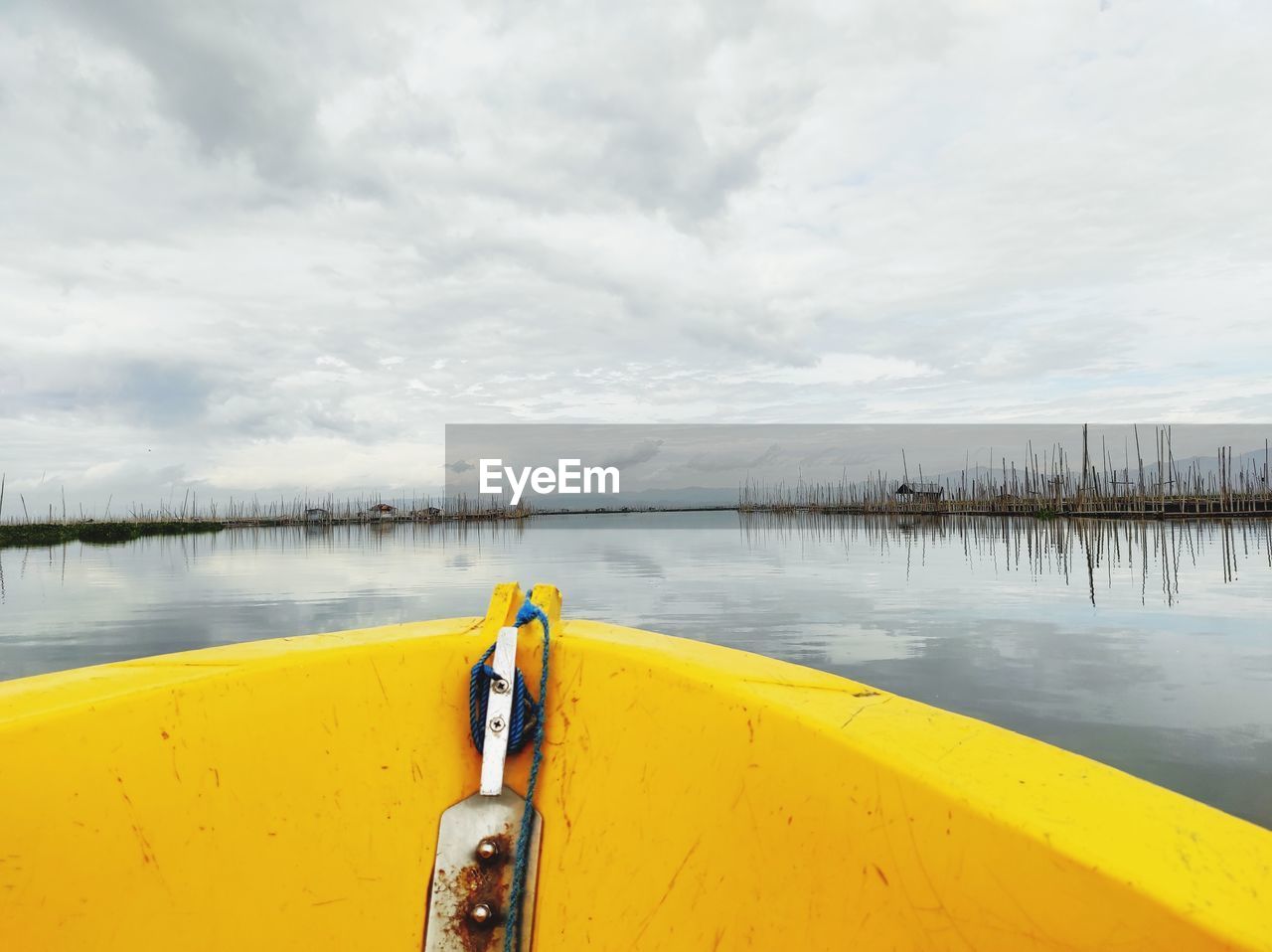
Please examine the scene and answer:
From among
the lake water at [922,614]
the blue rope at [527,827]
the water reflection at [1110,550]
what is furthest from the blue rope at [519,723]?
the water reflection at [1110,550]

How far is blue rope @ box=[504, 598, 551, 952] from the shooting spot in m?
1.23

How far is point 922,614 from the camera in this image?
6.96 m

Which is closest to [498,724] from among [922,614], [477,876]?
[477,876]

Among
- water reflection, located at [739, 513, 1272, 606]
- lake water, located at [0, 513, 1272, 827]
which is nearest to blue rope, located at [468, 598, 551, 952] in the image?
lake water, located at [0, 513, 1272, 827]

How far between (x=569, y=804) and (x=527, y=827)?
0.10 metres

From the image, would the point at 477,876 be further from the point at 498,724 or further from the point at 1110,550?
the point at 1110,550

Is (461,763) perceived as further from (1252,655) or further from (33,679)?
(1252,655)

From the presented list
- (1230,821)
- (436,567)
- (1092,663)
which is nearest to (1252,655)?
(1092,663)

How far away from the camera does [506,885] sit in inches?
50.4

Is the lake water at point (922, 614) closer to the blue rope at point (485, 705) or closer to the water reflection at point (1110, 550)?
the water reflection at point (1110, 550)

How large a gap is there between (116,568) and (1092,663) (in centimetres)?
1730

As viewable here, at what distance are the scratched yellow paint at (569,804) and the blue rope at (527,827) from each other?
0.05 meters

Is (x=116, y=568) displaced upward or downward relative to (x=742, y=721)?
downward

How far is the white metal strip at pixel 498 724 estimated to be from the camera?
129 cm
